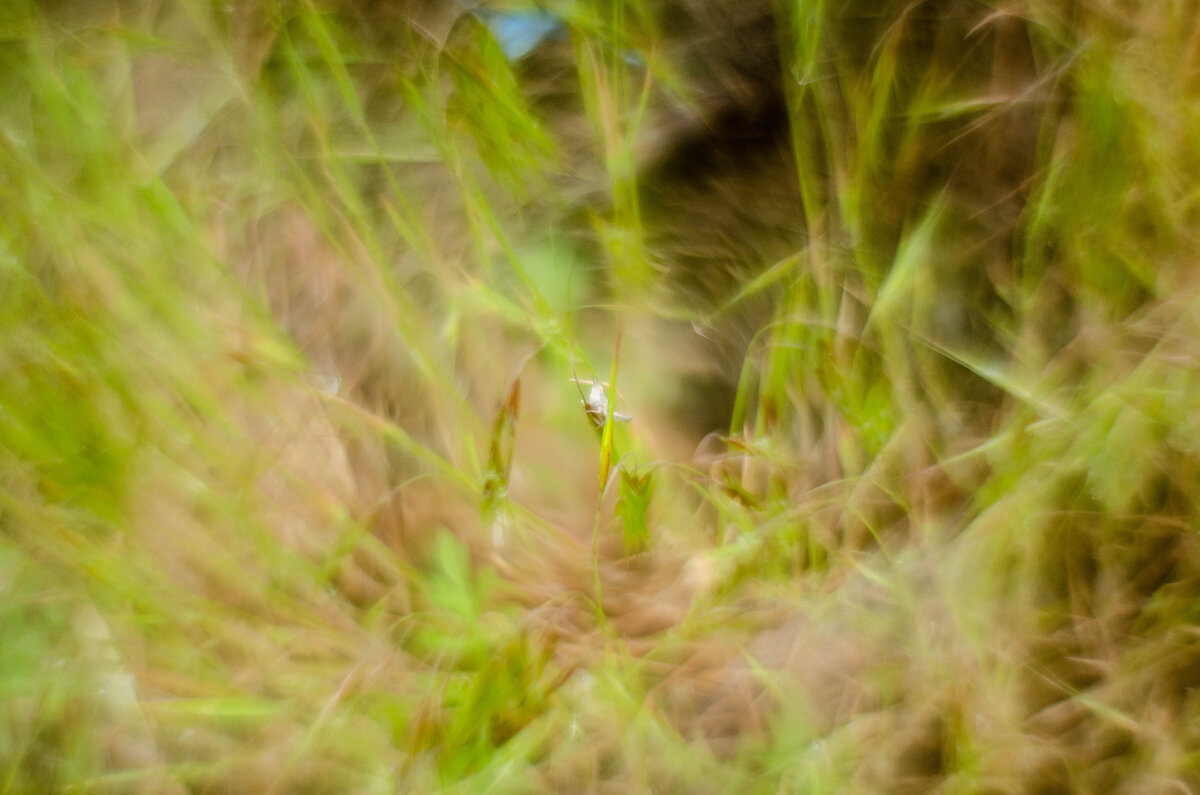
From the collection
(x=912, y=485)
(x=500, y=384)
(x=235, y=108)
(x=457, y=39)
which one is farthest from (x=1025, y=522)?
(x=235, y=108)

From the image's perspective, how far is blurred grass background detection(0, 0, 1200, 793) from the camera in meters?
0.47

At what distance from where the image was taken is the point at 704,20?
0.56 meters

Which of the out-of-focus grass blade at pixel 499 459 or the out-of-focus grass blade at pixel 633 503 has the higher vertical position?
the out-of-focus grass blade at pixel 499 459

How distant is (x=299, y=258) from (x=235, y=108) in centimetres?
12

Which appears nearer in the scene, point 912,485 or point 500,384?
point 912,485

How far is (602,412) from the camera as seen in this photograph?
1.85ft

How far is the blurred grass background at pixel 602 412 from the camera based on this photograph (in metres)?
0.47

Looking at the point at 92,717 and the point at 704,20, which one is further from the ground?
the point at 704,20

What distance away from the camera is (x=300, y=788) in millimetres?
473

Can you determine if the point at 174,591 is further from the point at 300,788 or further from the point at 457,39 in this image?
the point at 457,39

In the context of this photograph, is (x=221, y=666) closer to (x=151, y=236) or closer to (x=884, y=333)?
(x=151, y=236)

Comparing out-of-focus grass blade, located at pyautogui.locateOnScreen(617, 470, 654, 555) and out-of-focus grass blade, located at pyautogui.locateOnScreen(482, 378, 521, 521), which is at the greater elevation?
out-of-focus grass blade, located at pyautogui.locateOnScreen(482, 378, 521, 521)

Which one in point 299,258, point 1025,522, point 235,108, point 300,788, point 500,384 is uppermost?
point 235,108

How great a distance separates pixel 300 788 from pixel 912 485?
44cm
